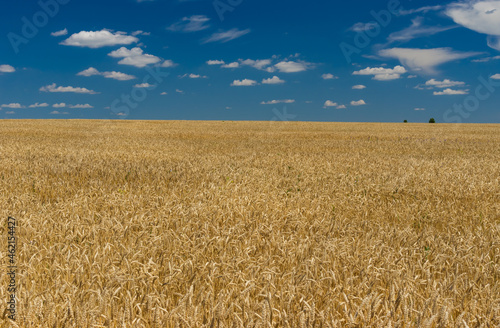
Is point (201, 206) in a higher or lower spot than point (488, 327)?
higher

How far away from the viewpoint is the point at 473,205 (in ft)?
19.6

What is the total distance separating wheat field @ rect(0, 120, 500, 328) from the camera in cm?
233

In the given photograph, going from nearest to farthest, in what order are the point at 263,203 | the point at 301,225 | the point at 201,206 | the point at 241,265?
the point at 241,265 → the point at 301,225 → the point at 201,206 → the point at 263,203

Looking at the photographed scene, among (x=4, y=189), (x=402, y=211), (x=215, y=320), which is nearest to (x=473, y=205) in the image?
(x=402, y=211)

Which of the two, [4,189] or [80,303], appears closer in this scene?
[80,303]

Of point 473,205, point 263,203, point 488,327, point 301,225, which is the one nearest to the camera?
point 488,327

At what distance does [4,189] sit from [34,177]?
0.94 meters

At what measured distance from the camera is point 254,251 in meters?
3.63

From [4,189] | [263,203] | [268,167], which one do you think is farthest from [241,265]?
[268,167]

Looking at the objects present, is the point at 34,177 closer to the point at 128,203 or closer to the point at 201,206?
the point at 128,203

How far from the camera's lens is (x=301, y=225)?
4430mm

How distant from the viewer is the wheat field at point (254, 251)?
2.33 metres

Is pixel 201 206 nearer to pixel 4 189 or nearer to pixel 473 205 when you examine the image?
pixel 4 189

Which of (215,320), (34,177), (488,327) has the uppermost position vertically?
(34,177)
